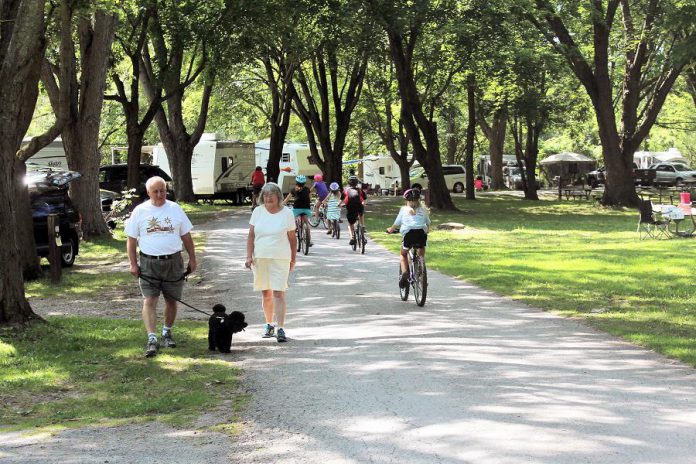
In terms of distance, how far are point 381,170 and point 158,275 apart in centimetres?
5409

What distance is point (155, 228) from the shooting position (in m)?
8.97

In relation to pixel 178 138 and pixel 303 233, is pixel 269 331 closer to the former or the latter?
pixel 303 233

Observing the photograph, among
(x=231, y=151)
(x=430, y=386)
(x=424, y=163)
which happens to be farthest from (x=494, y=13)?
(x=430, y=386)

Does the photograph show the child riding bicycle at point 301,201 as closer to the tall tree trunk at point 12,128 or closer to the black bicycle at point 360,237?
the black bicycle at point 360,237

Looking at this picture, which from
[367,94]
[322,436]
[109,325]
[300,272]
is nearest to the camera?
[322,436]

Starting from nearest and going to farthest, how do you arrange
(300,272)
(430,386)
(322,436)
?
(322,436)
(430,386)
(300,272)

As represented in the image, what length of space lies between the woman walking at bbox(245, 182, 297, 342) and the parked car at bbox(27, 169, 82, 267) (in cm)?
820

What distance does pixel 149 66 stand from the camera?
3200 centimetres

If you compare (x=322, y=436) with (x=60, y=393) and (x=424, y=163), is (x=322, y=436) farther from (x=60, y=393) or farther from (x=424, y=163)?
(x=424, y=163)

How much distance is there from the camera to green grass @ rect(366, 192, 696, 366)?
10508 millimetres

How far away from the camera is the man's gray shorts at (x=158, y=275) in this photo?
29.6ft

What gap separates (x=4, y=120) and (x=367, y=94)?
126 feet

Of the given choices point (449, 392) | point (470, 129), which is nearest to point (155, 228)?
point (449, 392)

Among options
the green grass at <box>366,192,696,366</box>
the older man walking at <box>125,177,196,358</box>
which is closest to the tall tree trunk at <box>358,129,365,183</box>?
the green grass at <box>366,192,696,366</box>
